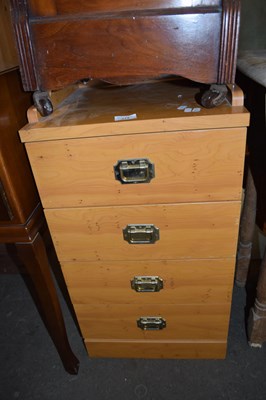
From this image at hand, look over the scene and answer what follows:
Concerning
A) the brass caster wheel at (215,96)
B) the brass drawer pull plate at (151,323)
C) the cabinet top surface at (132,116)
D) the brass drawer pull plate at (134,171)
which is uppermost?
the brass caster wheel at (215,96)

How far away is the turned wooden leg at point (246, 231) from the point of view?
1.13 meters

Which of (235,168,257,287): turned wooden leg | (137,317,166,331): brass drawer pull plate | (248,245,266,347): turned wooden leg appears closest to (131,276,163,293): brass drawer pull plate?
(137,317,166,331): brass drawer pull plate

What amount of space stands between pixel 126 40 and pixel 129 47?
1cm

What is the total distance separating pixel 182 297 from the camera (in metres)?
0.92

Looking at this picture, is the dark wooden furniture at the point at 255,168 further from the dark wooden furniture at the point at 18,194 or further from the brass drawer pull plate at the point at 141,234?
the dark wooden furniture at the point at 18,194

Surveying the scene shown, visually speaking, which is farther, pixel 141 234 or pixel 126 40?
pixel 141 234

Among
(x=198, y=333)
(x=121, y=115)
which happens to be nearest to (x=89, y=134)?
(x=121, y=115)

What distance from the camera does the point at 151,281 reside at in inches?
35.0

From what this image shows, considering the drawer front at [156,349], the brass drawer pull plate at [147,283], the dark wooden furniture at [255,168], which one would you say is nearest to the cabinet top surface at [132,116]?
the dark wooden furniture at [255,168]

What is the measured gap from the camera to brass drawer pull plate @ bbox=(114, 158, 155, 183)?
0.69 metres

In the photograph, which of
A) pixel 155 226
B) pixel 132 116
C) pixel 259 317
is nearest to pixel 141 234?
pixel 155 226

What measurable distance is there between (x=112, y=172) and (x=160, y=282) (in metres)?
0.37

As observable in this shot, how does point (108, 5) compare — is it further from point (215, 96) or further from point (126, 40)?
point (215, 96)

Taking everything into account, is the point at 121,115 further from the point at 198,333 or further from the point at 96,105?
the point at 198,333
